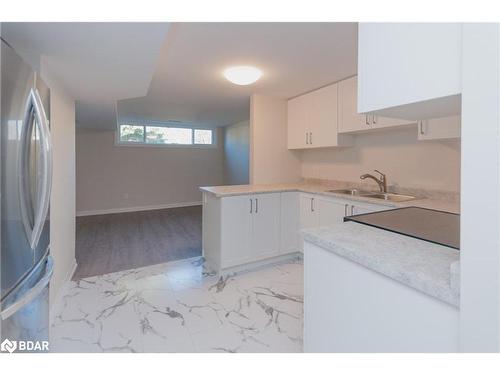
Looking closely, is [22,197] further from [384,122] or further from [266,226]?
[384,122]

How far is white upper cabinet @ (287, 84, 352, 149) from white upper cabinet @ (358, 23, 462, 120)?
87.5 inches

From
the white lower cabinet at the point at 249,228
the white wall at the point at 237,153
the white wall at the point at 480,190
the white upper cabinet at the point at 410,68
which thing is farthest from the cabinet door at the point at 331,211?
the white wall at the point at 237,153

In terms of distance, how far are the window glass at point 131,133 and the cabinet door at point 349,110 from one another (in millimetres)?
4972

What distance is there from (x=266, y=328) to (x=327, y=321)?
0.84 meters

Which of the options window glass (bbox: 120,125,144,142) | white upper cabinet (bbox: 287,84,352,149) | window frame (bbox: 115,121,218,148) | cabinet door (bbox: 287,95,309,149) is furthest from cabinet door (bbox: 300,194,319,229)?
window glass (bbox: 120,125,144,142)

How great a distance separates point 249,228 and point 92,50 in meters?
1.98

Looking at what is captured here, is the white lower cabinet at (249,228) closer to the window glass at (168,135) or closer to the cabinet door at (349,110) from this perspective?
the cabinet door at (349,110)

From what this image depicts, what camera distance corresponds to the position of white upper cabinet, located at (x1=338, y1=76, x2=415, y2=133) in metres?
2.75

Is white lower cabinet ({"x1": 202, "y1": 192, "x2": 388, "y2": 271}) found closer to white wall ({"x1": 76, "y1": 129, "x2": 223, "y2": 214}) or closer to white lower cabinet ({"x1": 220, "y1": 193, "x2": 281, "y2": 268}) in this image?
white lower cabinet ({"x1": 220, "y1": 193, "x2": 281, "y2": 268})

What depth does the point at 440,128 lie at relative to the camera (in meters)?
2.01

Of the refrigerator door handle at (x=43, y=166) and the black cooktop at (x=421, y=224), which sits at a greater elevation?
the refrigerator door handle at (x=43, y=166)

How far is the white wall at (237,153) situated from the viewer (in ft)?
20.9

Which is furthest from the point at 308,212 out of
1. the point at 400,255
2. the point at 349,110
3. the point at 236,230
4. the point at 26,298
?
the point at 26,298
